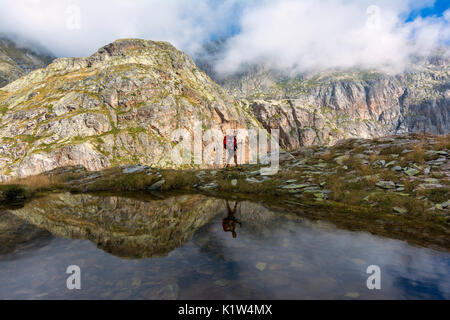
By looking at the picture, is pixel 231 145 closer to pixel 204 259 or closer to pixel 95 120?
pixel 204 259

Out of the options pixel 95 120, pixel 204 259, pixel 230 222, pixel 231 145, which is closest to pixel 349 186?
pixel 230 222

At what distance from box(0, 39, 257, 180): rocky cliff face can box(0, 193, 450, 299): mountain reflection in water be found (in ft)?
480

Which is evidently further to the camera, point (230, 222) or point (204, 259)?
point (230, 222)

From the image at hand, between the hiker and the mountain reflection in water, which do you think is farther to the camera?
the hiker

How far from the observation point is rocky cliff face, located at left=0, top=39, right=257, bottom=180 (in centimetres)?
13175

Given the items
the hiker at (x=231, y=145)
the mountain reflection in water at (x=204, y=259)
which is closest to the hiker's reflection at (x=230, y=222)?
the mountain reflection in water at (x=204, y=259)

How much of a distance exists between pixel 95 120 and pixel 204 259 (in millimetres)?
173179

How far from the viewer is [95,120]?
151 m

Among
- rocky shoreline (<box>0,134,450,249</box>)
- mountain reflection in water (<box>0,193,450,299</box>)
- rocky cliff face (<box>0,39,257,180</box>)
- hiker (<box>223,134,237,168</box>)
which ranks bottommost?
mountain reflection in water (<box>0,193,450,299</box>)

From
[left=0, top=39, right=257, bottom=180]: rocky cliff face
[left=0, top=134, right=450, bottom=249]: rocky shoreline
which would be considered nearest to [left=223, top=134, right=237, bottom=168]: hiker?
[left=0, top=134, right=450, bottom=249]: rocky shoreline

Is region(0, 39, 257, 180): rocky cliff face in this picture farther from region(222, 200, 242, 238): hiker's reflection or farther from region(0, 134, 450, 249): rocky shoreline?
region(222, 200, 242, 238): hiker's reflection
